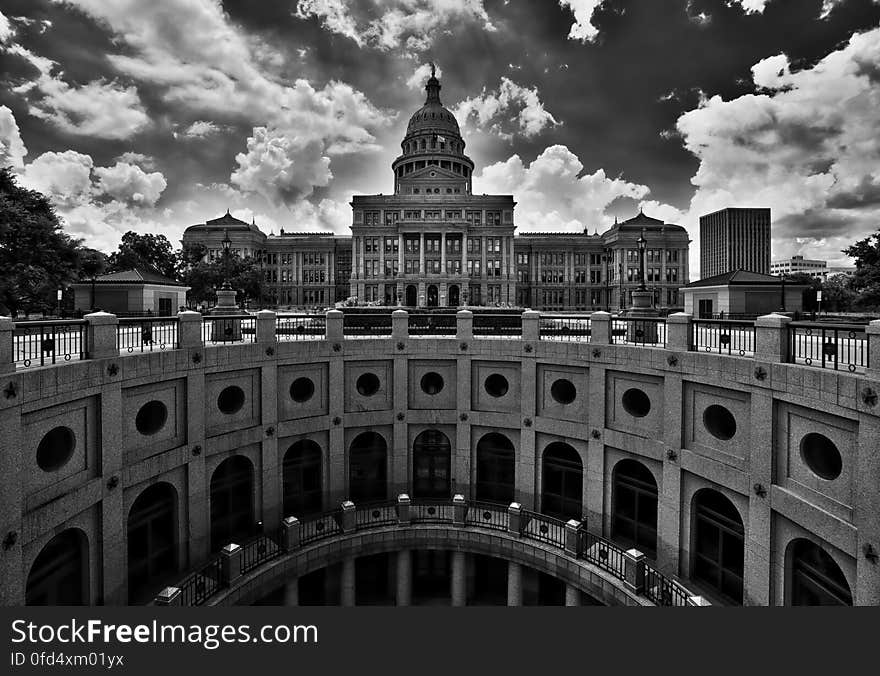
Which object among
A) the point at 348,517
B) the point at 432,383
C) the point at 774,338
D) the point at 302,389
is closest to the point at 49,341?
the point at 302,389

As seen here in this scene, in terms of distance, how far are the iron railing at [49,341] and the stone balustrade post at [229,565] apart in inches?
292

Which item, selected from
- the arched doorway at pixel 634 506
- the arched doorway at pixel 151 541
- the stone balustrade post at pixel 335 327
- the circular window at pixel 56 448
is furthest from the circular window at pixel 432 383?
the circular window at pixel 56 448

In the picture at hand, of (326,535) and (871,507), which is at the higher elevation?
(871,507)

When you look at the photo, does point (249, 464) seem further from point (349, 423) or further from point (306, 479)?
point (349, 423)

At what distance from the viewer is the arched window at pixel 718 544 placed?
549 inches

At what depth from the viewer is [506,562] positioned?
18.8m

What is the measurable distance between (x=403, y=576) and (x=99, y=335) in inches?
Result: 550

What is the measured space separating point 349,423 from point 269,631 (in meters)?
12.3

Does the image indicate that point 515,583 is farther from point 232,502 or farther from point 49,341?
point 49,341

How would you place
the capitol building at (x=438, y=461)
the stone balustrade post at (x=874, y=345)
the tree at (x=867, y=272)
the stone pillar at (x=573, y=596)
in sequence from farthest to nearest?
1. the tree at (x=867, y=272)
2. the stone pillar at (x=573, y=596)
3. the capitol building at (x=438, y=461)
4. the stone balustrade post at (x=874, y=345)

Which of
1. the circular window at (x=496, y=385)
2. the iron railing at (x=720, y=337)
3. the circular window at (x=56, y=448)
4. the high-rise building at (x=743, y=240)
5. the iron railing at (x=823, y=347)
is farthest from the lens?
the high-rise building at (x=743, y=240)

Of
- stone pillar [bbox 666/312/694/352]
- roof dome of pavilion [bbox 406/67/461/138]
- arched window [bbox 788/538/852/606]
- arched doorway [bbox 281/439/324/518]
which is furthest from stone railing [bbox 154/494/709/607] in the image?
roof dome of pavilion [bbox 406/67/461/138]

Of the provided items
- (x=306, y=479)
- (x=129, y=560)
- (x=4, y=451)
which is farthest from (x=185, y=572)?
(x=4, y=451)

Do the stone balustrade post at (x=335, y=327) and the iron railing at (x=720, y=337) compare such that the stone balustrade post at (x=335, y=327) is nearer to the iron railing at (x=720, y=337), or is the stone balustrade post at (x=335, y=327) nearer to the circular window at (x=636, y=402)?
the circular window at (x=636, y=402)
